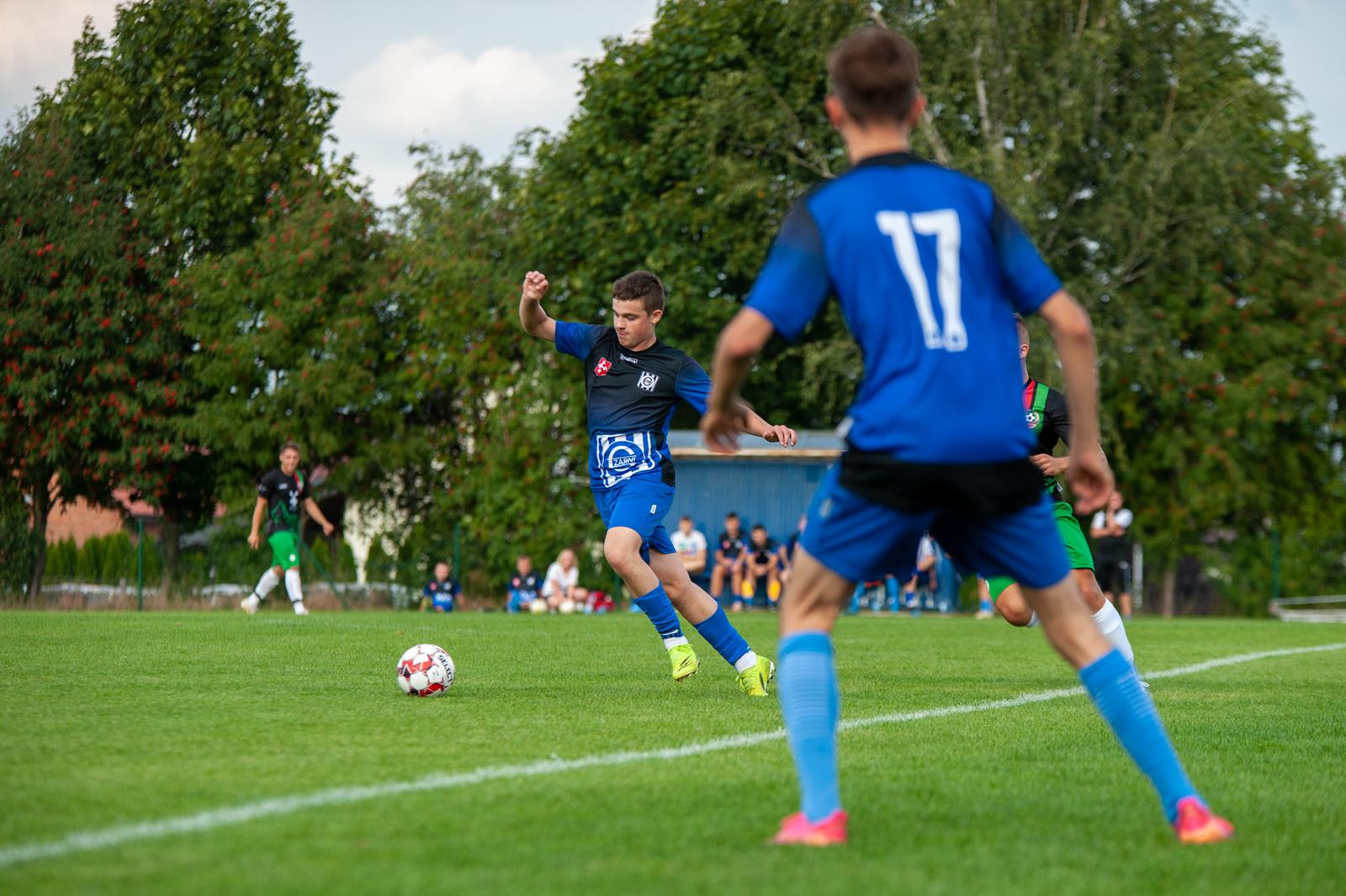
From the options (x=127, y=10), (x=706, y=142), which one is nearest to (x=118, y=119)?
(x=127, y=10)

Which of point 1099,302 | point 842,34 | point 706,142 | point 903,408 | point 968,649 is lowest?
point 968,649

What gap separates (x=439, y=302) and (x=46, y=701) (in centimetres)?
2484

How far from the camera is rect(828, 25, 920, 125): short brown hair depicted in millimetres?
4043

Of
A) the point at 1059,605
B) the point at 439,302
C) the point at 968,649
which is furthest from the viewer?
the point at 439,302

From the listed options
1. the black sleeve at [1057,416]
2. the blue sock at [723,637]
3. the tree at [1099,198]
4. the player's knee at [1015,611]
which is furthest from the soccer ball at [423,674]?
the tree at [1099,198]

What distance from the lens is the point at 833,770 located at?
13.5 ft

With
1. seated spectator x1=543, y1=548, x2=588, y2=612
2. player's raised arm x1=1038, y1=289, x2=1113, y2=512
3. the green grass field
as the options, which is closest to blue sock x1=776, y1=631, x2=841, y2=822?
the green grass field

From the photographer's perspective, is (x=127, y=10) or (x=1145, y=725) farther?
(x=127, y=10)

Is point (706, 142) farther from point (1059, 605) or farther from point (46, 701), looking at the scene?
point (1059, 605)

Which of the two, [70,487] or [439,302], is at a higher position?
[439,302]

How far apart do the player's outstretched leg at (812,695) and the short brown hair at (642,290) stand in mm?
4556

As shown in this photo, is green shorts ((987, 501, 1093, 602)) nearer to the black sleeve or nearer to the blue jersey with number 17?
the black sleeve

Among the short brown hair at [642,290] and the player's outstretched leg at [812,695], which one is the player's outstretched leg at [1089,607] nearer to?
the short brown hair at [642,290]

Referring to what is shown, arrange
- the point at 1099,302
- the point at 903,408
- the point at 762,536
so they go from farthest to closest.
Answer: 1. the point at 1099,302
2. the point at 762,536
3. the point at 903,408
